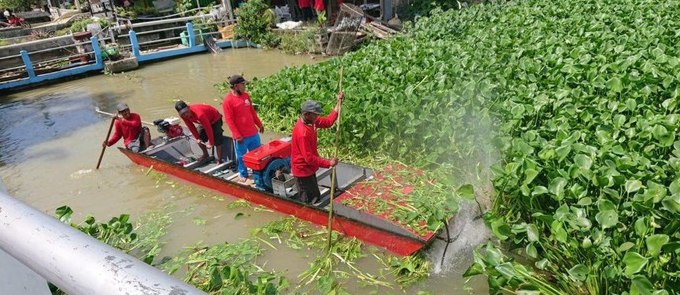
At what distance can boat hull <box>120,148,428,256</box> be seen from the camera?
5980 mm

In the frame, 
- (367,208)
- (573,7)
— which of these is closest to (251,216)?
(367,208)

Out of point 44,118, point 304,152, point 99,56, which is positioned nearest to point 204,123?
point 304,152

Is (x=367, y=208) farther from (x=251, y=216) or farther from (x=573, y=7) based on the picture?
(x=573, y=7)

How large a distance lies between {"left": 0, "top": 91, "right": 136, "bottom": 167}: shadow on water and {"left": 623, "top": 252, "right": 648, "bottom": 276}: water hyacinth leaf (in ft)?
40.2

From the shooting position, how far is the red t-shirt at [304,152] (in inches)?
252

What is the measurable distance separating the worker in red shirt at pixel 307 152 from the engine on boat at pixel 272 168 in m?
0.45

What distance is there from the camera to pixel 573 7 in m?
14.6

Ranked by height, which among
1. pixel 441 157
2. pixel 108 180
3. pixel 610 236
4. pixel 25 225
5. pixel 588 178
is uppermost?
pixel 25 225

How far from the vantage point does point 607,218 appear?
13.6 feet

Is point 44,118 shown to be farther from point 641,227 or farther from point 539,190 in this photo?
point 641,227

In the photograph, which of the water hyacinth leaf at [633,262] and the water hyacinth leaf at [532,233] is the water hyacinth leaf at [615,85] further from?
the water hyacinth leaf at [633,262]

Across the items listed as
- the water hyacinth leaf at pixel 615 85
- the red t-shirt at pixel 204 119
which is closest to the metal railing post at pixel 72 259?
the water hyacinth leaf at pixel 615 85

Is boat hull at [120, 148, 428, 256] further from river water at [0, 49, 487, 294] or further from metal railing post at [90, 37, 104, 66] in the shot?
metal railing post at [90, 37, 104, 66]

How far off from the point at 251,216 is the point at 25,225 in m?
6.94
